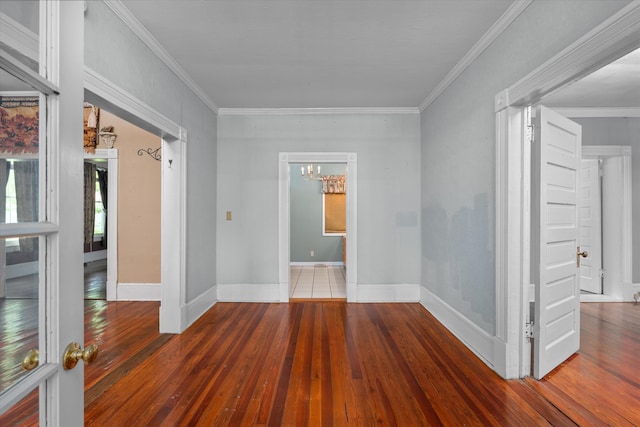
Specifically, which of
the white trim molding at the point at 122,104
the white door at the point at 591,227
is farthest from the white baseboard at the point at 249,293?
the white door at the point at 591,227

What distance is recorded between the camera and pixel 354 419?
1750 millimetres

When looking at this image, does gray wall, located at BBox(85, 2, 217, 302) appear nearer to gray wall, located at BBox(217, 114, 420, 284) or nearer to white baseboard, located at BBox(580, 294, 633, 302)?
gray wall, located at BBox(217, 114, 420, 284)

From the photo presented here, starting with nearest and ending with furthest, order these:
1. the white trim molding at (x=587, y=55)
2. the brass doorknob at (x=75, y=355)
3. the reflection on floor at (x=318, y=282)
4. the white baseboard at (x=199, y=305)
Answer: the brass doorknob at (x=75, y=355)
the white trim molding at (x=587, y=55)
the white baseboard at (x=199, y=305)
the reflection on floor at (x=318, y=282)

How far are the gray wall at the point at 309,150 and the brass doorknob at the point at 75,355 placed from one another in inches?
131

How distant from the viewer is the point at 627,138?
404 cm

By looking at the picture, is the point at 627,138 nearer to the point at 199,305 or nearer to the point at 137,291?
the point at 199,305

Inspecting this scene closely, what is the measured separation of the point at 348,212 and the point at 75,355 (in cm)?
353

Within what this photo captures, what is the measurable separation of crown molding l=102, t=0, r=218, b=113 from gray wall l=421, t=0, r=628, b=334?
9.09ft

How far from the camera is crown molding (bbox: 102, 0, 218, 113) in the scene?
2.05 m

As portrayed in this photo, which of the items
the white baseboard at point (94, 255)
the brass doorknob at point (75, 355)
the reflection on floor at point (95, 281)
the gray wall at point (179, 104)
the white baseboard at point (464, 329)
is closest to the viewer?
the brass doorknob at point (75, 355)

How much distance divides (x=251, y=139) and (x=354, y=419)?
136 inches

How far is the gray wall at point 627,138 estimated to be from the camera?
3.99 m

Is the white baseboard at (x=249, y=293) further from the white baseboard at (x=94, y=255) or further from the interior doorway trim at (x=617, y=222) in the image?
the white baseboard at (x=94, y=255)

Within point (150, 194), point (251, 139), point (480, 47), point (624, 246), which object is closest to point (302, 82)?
point (251, 139)
